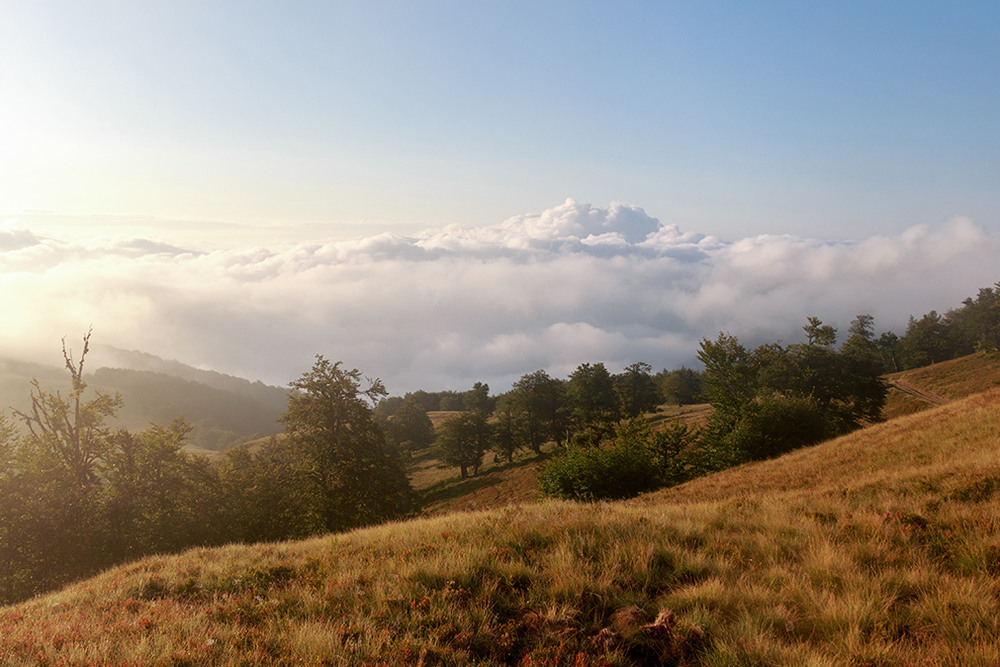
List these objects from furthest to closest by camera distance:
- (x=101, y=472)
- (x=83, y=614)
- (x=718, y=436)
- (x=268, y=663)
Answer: (x=718, y=436) → (x=101, y=472) → (x=83, y=614) → (x=268, y=663)

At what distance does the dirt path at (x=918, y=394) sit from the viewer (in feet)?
187

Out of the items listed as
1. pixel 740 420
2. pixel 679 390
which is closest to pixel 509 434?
pixel 740 420

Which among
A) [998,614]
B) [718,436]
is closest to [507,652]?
[998,614]

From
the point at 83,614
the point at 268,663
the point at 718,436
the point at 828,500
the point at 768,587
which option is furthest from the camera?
the point at 718,436

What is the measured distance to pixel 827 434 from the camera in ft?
109

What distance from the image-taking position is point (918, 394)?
61.7m

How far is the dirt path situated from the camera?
57.0m

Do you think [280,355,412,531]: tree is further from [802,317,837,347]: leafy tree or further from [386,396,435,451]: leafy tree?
[386,396,435,451]: leafy tree

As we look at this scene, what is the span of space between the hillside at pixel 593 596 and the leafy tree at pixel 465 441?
2500 inches

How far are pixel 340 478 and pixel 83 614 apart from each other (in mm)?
20333

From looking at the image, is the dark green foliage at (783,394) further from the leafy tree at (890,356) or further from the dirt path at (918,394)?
the leafy tree at (890,356)

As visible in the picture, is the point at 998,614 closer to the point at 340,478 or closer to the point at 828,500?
the point at 828,500

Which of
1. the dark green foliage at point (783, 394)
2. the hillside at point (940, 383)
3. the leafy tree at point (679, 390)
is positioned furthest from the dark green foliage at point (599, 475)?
the leafy tree at point (679, 390)

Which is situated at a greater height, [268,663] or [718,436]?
[268,663]
